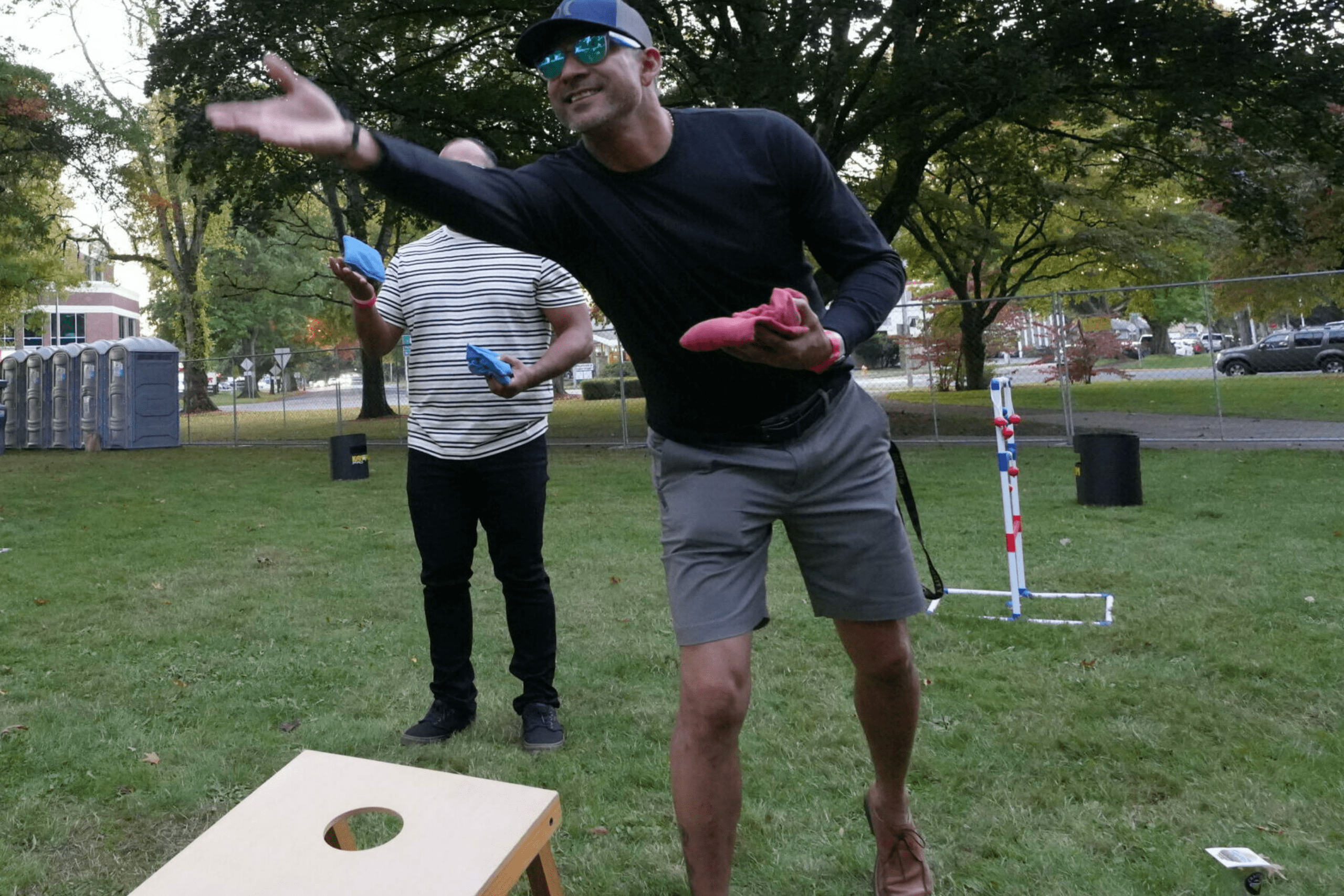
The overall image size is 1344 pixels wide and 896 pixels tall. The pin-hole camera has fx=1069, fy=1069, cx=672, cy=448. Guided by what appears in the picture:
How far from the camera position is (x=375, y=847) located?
228 cm

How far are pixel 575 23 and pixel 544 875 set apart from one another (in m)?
1.84

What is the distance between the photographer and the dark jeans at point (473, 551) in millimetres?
3850

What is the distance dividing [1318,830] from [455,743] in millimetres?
2760

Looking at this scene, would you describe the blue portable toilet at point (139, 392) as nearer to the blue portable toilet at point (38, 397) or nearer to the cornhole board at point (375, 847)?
the blue portable toilet at point (38, 397)

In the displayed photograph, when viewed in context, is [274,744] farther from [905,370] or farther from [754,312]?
[905,370]

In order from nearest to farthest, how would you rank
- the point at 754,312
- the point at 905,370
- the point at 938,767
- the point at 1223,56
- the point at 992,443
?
the point at 754,312 → the point at 938,767 → the point at 1223,56 → the point at 992,443 → the point at 905,370

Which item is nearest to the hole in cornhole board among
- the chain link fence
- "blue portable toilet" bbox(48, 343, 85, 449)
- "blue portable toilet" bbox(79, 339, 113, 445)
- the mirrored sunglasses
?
the mirrored sunglasses

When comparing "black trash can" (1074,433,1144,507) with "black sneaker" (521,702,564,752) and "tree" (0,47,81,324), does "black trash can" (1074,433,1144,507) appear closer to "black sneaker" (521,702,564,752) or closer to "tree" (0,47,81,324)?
"black sneaker" (521,702,564,752)

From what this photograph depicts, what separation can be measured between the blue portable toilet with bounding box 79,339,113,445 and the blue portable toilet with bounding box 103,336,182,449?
0.30ft

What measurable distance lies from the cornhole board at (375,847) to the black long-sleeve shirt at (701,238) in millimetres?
944

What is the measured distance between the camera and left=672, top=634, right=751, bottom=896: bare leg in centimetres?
233

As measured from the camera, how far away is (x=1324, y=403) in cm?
1546


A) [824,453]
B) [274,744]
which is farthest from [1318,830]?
[274,744]

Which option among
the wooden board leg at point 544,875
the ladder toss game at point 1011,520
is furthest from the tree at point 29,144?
the wooden board leg at point 544,875
